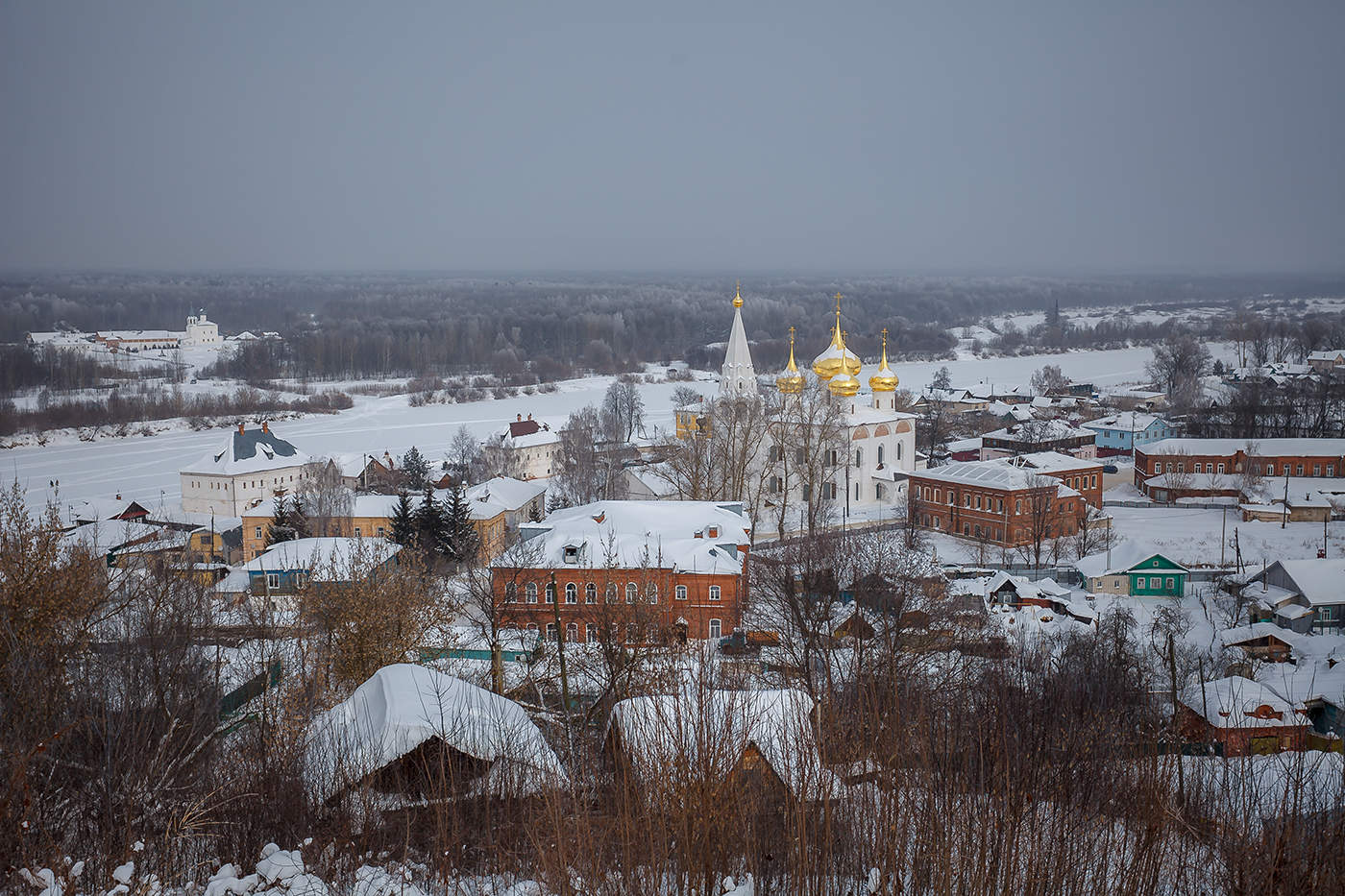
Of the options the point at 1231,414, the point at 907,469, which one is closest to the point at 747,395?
the point at 907,469

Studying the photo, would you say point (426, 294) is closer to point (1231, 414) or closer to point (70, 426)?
point (70, 426)

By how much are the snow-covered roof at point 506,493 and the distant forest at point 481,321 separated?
3113 centimetres

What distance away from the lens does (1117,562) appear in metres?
16.6

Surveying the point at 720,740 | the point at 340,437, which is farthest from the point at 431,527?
the point at 340,437

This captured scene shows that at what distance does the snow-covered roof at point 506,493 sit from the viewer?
2139cm

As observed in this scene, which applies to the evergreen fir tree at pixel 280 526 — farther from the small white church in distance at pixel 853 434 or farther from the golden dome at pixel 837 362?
the golden dome at pixel 837 362

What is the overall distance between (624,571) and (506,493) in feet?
31.0

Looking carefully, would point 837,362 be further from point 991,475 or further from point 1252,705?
point 1252,705

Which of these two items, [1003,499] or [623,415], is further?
[623,415]

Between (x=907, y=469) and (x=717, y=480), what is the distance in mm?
5187

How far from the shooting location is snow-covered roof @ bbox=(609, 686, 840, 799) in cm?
388

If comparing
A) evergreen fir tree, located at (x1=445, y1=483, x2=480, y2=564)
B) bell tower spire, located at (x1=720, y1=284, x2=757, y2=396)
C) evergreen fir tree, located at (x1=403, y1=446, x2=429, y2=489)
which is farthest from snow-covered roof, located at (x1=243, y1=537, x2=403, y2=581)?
bell tower spire, located at (x1=720, y1=284, x2=757, y2=396)

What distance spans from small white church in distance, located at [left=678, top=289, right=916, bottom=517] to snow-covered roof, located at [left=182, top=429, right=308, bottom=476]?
9220mm

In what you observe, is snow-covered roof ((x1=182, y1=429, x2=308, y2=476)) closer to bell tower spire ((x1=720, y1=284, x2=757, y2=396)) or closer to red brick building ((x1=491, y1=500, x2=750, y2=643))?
bell tower spire ((x1=720, y1=284, x2=757, y2=396))
